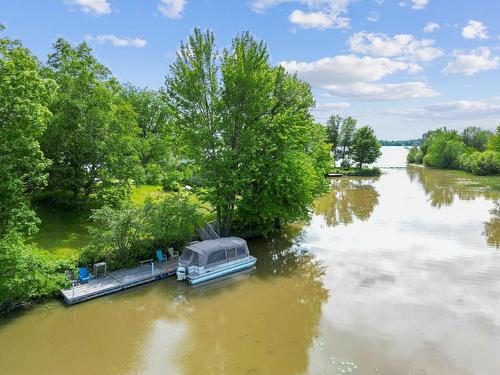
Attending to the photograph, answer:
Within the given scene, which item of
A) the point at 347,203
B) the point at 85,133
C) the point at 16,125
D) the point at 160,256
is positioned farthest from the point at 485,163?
the point at 16,125

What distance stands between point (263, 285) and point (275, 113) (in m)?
12.8

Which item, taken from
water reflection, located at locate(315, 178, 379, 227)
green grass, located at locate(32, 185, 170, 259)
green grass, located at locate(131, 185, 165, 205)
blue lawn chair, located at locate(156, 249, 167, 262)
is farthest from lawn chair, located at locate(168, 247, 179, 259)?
water reflection, located at locate(315, 178, 379, 227)

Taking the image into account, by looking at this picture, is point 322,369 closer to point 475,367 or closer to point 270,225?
point 475,367

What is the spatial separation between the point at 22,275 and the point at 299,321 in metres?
11.5

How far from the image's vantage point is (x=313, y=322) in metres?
14.0

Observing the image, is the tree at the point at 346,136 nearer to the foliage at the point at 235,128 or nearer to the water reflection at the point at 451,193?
the water reflection at the point at 451,193

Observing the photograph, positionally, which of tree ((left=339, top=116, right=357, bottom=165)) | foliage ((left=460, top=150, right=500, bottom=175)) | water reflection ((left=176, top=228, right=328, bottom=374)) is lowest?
water reflection ((left=176, top=228, right=328, bottom=374))

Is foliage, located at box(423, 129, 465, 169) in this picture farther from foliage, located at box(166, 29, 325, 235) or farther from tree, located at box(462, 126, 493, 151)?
foliage, located at box(166, 29, 325, 235)

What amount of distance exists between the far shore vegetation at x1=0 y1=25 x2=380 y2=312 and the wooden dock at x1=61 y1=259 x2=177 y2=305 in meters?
0.81

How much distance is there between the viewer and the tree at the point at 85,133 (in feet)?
75.3

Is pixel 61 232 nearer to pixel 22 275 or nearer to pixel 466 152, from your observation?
pixel 22 275

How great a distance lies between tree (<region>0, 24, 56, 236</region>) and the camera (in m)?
15.8

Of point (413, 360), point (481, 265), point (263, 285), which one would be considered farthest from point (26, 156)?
point (481, 265)

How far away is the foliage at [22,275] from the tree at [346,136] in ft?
243
